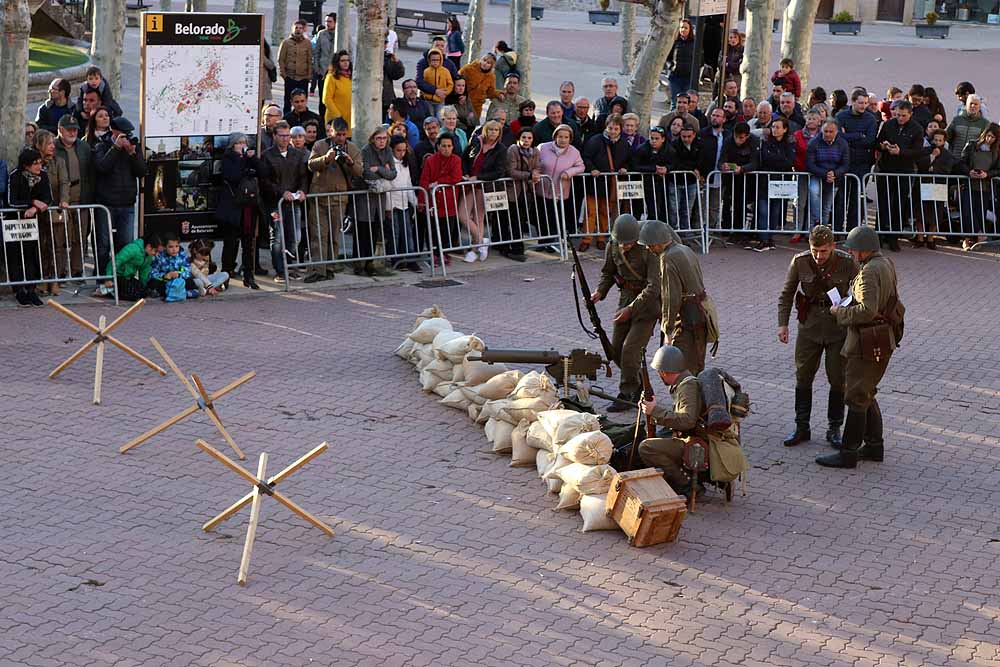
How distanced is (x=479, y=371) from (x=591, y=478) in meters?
2.28

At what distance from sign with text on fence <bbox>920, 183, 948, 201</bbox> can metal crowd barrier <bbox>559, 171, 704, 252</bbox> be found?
2.82 meters

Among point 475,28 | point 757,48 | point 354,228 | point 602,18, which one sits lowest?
point 354,228

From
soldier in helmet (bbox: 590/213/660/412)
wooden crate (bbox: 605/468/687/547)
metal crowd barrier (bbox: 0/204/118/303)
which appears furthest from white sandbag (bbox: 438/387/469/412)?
metal crowd barrier (bbox: 0/204/118/303)

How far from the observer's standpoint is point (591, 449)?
1008cm

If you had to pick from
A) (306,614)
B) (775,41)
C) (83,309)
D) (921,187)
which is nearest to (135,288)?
(83,309)

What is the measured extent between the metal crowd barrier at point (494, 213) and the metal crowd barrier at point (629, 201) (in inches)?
9.5

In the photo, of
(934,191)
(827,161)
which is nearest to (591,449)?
(827,161)

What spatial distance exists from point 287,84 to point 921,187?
11.1 m

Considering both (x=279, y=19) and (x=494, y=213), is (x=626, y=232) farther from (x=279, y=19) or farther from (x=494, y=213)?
(x=279, y=19)

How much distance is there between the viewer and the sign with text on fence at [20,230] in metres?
14.2

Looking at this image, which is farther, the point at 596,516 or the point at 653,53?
the point at 653,53

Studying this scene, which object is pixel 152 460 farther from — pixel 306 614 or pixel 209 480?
pixel 306 614

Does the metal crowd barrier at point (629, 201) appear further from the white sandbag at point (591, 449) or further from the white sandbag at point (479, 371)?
the white sandbag at point (591, 449)

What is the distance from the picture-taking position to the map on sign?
1517cm
